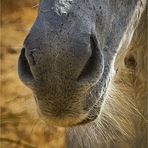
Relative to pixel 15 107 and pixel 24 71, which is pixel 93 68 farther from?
pixel 15 107


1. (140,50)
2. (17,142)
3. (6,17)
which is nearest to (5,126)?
(17,142)

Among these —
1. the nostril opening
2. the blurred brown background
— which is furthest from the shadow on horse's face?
the blurred brown background

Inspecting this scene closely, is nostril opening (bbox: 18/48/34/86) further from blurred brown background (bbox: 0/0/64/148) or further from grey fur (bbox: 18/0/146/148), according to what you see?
blurred brown background (bbox: 0/0/64/148)

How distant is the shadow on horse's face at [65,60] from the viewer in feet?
3.21

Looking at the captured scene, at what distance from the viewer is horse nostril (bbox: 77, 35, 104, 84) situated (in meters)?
1.00

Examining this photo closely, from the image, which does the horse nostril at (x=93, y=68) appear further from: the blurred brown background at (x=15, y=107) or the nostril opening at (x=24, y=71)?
the blurred brown background at (x=15, y=107)

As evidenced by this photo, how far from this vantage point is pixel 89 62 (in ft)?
3.34

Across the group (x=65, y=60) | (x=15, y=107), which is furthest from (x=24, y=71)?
(x=15, y=107)

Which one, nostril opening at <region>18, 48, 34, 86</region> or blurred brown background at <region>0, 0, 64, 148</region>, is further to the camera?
blurred brown background at <region>0, 0, 64, 148</region>

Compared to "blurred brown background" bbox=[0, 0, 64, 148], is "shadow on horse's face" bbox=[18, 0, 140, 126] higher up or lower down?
higher up

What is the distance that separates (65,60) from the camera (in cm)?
97

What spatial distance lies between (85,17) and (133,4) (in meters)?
0.27

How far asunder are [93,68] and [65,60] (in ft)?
0.24

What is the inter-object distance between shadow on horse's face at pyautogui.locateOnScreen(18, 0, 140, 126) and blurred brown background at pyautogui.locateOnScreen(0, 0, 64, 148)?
235 cm
